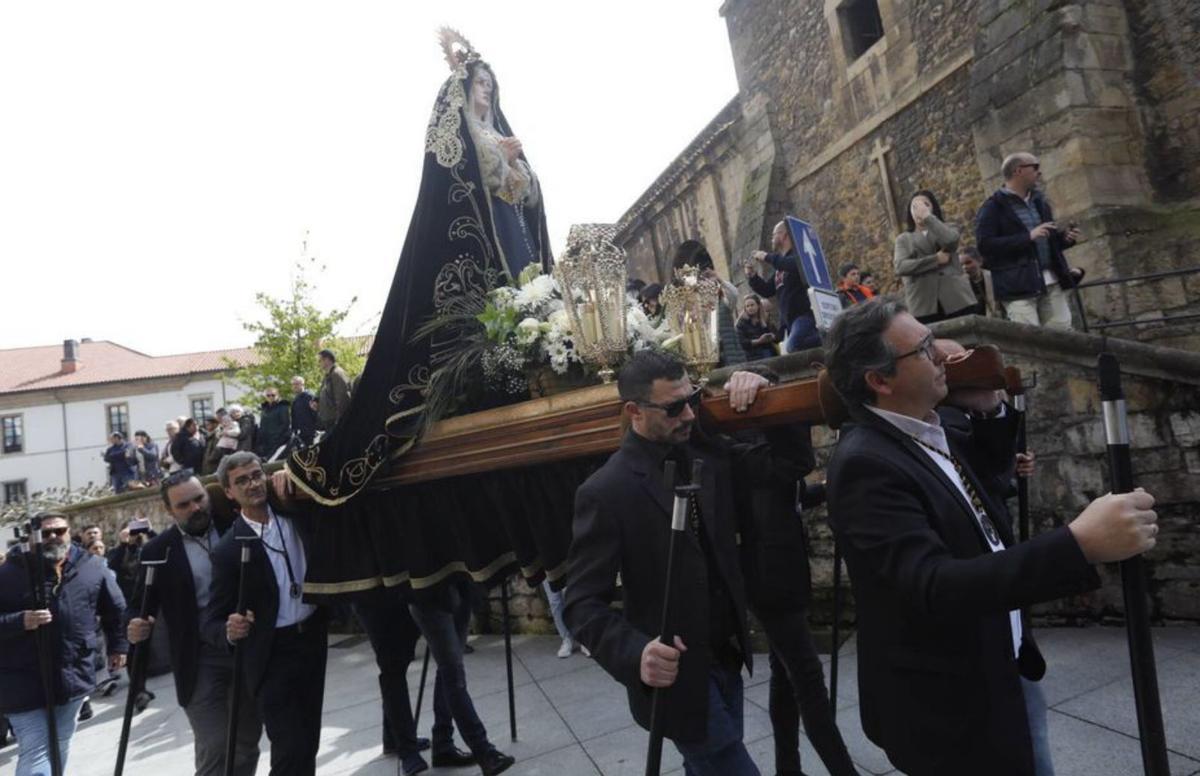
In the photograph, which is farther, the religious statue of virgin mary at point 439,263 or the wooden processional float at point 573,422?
the religious statue of virgin mary at point 439,263

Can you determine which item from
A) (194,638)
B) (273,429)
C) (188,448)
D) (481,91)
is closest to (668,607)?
(481,91)

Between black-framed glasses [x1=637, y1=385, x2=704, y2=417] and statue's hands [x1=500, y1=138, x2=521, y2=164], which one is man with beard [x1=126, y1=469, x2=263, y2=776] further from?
black-framed glasses [x1=637, y1=385, x2=704, y2=417]

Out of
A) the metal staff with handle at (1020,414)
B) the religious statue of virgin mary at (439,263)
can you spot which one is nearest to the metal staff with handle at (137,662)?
the religious statue of virgin mary at (439,263)

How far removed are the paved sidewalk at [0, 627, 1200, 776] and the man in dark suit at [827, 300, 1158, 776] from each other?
6.67 feet

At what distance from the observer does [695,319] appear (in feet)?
10.3

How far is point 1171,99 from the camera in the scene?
8258mm

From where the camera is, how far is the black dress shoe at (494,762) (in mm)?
4074

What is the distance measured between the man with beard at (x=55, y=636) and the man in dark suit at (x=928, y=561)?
4581 millimetres

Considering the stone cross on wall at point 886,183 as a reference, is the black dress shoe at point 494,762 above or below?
below

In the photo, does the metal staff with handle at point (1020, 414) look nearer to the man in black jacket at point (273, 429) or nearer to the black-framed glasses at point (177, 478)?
the black-framed glasses at point (177, 478)

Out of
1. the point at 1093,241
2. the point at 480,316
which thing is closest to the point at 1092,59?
the point at 1093,241

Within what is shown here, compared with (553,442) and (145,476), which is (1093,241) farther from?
(145,476)

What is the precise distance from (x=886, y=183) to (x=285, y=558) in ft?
36.4

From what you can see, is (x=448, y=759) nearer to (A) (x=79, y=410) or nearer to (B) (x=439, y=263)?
(B) (x=439, y=263)
